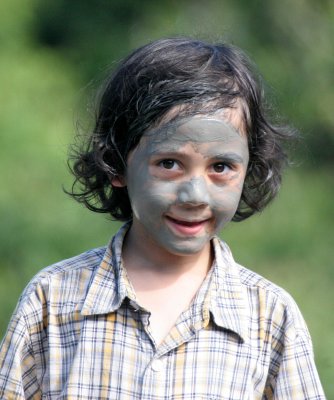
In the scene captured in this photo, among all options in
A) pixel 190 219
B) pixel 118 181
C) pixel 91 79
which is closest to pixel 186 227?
Result: pixel 190 219

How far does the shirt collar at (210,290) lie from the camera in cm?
204

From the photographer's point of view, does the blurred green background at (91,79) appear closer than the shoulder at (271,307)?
No

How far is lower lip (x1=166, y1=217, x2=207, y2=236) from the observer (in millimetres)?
2000

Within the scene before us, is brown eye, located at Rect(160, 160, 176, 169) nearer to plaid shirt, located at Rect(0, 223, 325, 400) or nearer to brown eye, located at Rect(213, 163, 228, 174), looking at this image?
brown eye, located at Rect(213, 163, 228, 174)

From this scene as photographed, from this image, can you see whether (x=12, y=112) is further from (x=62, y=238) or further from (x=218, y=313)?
(x=218, y=313)

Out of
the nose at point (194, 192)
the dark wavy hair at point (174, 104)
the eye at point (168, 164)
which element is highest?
the dark wavy hair at point (174, 104)

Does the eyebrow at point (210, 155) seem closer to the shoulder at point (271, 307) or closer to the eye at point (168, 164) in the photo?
the eye at point (168, 164)

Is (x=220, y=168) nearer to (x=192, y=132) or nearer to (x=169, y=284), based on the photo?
(x=192, y=132)

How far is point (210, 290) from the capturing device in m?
2.07

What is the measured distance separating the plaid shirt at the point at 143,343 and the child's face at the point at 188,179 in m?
Result: 0.13

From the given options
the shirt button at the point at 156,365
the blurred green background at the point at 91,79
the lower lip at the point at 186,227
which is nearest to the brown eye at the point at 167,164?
the lower lip at the point at 186,227

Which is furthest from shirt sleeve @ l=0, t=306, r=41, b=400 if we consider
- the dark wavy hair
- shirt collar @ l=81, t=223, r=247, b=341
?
the dark wavy hair

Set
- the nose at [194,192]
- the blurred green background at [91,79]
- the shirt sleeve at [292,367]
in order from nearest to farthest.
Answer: the nose at [194,192], the shirt sleeve at [292,367], the blurred green background at [91,79]

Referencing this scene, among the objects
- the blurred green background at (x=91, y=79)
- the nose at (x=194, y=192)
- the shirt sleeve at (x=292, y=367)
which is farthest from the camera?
the blurred green background at (x=91, y=79)
